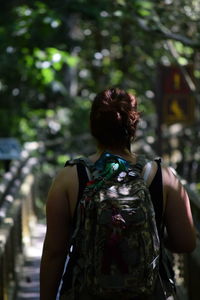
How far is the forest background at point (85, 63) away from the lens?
32.1 feet

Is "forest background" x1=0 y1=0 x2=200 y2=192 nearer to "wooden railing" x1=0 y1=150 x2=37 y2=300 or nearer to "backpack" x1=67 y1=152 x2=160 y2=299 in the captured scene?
"wooden railing" x1=0 y1=150 x2=37 y2=300

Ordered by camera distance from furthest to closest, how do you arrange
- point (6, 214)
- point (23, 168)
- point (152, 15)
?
1. point (23, 168)
2. point (152, 15)
3. point (6, 214)

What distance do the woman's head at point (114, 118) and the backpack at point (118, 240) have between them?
24 centimetres

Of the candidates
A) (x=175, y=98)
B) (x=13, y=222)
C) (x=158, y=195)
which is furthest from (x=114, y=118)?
(x=175, y=98)

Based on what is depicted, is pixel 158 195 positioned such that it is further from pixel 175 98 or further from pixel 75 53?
pixel 75 53

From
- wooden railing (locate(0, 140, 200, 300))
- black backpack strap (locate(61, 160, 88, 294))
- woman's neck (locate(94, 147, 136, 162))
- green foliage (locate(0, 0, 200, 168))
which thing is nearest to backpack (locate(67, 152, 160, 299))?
black backpack strap (locate(61, 160, 88, 294))

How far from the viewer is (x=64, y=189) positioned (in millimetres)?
3088

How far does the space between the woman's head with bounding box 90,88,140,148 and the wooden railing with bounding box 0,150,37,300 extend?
2675mm

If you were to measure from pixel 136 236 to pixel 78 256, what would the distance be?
285 mm

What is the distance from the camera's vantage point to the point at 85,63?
21719mm

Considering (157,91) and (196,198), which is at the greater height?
(196,198)

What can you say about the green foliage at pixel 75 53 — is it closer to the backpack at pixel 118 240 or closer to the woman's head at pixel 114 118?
the woman's head at pixel 114 118

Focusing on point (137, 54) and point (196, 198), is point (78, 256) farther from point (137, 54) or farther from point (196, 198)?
point (137, 54)

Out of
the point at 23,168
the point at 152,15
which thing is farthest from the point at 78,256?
the point at 23,168
